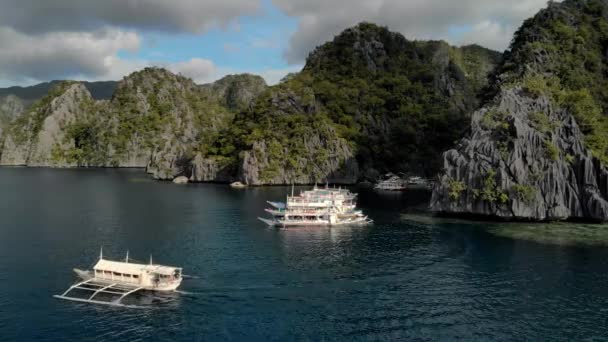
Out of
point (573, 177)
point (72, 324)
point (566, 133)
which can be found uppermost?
point (566, 133)

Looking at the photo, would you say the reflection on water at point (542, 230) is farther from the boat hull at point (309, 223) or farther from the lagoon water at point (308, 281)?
the boat hull at point (309, 223)

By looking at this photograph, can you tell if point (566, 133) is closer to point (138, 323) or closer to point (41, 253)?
point (138, 323)

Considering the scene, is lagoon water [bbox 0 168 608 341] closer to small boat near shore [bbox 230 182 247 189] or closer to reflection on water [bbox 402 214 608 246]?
reflection on water [bbox 402 214 608 246]

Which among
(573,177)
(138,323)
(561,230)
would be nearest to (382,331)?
(138,323)

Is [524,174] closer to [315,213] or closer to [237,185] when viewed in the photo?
[315,213]

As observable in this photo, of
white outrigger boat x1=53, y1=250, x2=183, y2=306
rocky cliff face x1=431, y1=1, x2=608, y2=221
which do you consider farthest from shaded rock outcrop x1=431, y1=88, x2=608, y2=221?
white outrigger boat x1=53, y1=250, x2=183, y2=306
